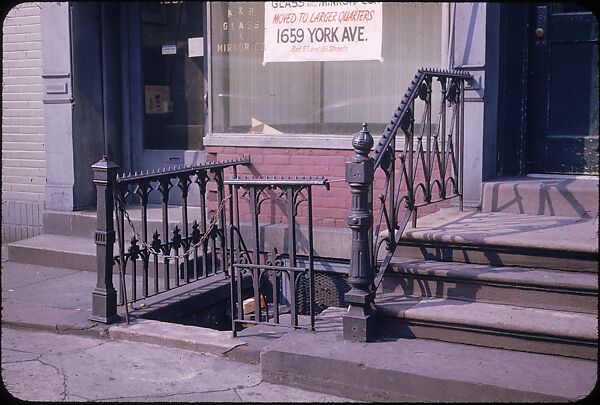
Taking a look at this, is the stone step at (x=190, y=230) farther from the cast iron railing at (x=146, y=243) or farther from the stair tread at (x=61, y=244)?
the cast iron railing at (x=146, y=243)

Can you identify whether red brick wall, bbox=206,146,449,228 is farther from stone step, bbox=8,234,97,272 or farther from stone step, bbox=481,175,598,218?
stone step, bbox=8,234,97,272

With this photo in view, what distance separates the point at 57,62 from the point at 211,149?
7.11 feet

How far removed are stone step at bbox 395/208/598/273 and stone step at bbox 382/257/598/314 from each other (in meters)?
0.07

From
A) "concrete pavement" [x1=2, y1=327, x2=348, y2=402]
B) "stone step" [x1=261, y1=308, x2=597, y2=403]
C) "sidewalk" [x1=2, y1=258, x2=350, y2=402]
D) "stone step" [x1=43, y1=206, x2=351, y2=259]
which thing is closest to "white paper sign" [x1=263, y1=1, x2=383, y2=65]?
"stone step" [x1=43, y1=206, x2=351, y2=259]

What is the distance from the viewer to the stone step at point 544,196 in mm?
5801

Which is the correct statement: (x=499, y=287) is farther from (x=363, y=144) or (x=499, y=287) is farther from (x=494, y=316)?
(x=363, y=144)

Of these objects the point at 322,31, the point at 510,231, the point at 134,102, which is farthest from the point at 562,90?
the point at 134,102

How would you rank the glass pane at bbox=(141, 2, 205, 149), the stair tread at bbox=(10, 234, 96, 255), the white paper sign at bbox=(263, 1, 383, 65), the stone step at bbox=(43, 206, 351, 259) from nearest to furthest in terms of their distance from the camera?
1. the stone step at bbox=(43, 206, 351, 259)
2. the white paper sign at bbox=(263, 1, 383, 65)
3. the stair tread at bbox=(10, 234, 96, 255)
4. the glass pane at bbox=(141, 2, 205, 149)

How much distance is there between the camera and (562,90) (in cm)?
645

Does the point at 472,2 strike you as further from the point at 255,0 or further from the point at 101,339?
the point at 101,339

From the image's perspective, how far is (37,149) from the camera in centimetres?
862

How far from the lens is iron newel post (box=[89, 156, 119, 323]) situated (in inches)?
221

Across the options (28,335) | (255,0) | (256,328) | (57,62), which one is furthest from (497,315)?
(57,62)

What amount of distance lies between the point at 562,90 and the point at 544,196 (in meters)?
1.12
